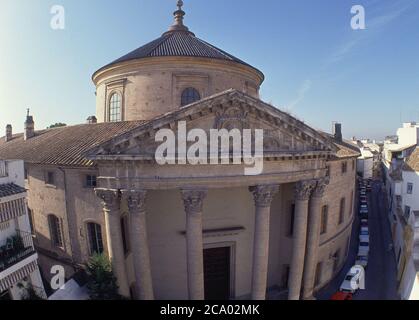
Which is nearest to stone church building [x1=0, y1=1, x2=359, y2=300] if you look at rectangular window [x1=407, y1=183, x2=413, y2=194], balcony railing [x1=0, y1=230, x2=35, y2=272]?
balcony railing [x1=0, y1=230, x2=35, y2=272]

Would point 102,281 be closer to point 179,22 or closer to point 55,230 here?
point 55,230

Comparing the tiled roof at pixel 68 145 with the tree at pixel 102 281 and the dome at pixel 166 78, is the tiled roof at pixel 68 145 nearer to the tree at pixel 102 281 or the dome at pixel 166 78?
the dome at pixel 166 78

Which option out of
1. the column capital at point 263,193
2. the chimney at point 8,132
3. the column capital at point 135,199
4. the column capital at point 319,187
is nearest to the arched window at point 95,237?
the column capital at point 135,199

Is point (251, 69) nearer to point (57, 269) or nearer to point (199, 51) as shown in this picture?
point (199, 51)

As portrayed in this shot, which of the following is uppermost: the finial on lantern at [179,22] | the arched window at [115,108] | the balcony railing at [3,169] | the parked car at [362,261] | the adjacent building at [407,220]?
the finial on lantern at [179,22]

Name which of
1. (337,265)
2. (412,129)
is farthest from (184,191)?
(412,129)

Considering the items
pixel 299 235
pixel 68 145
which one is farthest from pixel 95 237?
pixel 299 235

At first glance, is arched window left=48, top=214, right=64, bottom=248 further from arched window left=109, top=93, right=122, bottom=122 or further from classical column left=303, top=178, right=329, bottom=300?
classical column left=303, top=178, right=329, bottom=300
